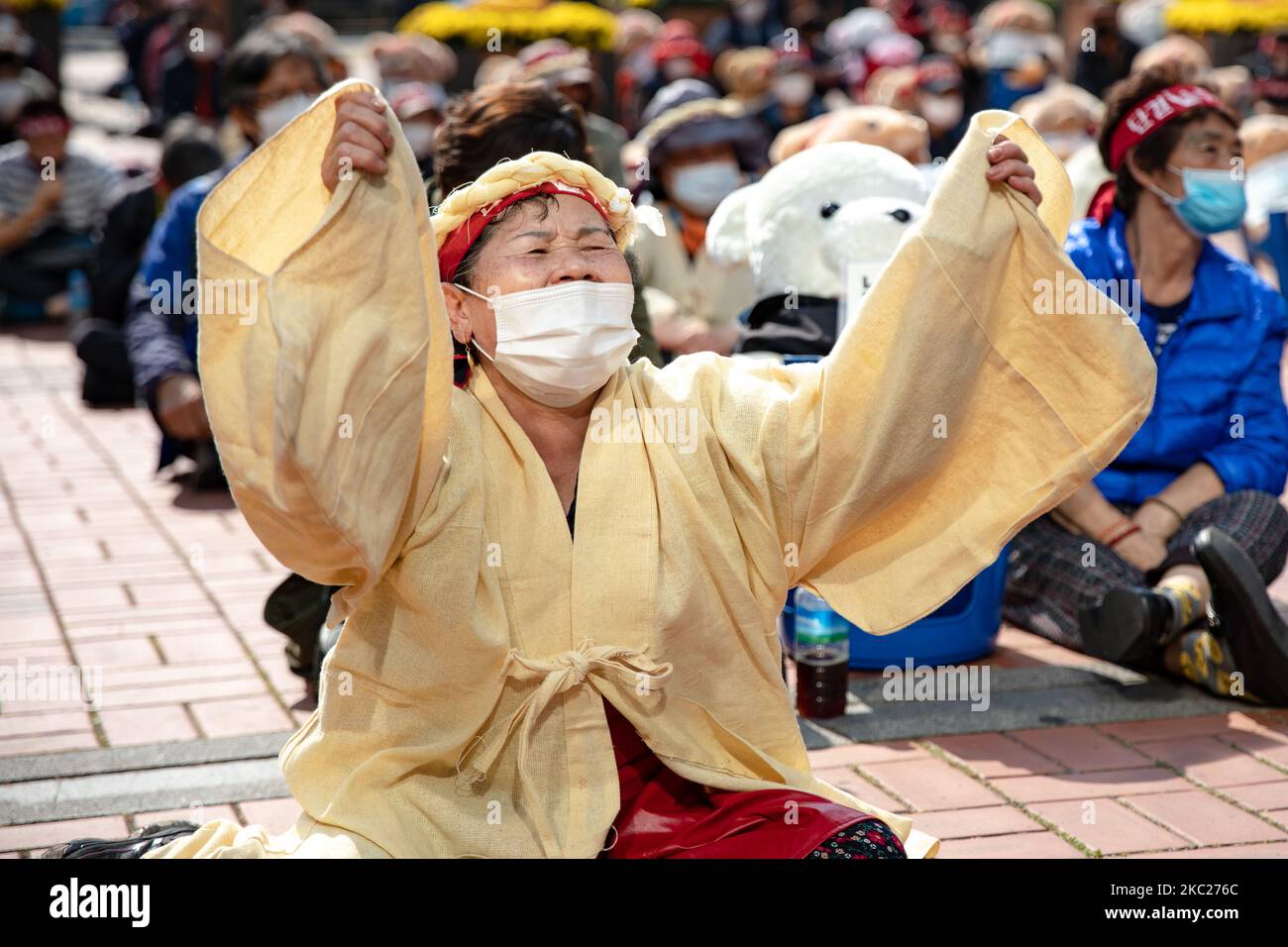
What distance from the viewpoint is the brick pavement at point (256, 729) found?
11.8 ft

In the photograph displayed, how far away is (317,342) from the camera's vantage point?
2.30 meters

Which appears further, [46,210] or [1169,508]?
[46,210]

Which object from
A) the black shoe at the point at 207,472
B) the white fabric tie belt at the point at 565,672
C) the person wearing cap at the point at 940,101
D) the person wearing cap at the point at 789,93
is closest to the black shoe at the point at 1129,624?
the white fabric tie belt at the point at 565,672

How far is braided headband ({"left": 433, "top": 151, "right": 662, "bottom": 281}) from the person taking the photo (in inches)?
105

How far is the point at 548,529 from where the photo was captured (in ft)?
8.58

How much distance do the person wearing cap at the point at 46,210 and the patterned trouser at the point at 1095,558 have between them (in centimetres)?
745

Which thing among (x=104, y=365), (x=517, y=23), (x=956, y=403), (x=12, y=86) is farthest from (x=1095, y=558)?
(x=517, y=23)

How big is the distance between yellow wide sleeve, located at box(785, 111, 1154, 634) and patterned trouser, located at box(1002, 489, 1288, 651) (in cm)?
208

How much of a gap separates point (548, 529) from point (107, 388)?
6.47m

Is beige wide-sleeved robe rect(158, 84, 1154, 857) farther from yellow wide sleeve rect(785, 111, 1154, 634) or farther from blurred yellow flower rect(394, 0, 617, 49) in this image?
blurred yellow flower rect(394, 0, 617, 49)

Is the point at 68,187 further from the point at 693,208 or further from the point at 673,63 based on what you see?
the point at 693,208

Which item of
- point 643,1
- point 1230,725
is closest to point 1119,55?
point 643,1

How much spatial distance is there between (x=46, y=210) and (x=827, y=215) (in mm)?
7513

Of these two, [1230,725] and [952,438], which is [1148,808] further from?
[952,438]
